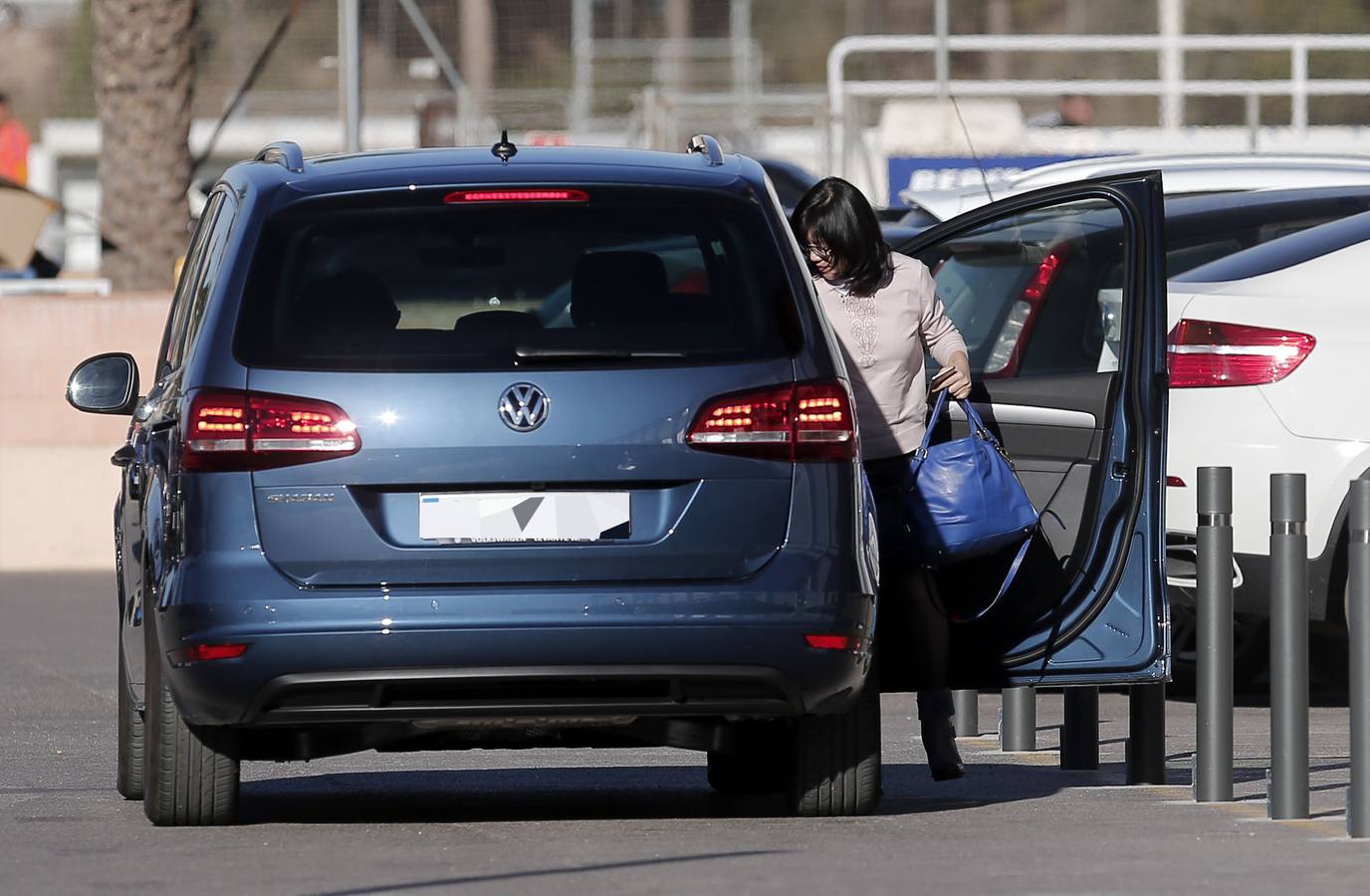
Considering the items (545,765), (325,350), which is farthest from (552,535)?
(545,765)

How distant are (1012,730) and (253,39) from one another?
2011 inches

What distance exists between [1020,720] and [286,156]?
326 centimetres

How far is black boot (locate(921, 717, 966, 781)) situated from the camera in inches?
302

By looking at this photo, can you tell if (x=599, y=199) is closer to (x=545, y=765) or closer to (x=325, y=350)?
(x=325, y=350)

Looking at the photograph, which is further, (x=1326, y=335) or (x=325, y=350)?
(x=1326, y=335)

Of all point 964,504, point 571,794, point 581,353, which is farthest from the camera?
point 571,794

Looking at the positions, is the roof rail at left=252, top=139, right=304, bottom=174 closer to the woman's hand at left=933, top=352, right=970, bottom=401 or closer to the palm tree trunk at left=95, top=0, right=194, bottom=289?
the woman's hand at left=933, top=352, right=970, bottom=401

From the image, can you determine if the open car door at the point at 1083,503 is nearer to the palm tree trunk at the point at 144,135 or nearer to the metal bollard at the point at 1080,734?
the metal bollard at the point at 1080,734

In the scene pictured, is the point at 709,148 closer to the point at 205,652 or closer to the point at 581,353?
the point at 581,353

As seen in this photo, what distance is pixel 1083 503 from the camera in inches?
291

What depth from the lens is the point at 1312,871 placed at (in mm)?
6098

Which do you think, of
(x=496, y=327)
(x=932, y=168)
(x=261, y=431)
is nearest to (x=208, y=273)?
(x=261, y=431)

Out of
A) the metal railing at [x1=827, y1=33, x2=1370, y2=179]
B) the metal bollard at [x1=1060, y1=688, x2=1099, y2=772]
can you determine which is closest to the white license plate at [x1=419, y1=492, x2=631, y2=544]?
the metal bollard at [x1=1060, y1=688, x2=1099, y2=772]

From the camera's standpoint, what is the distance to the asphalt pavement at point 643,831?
598 cm
